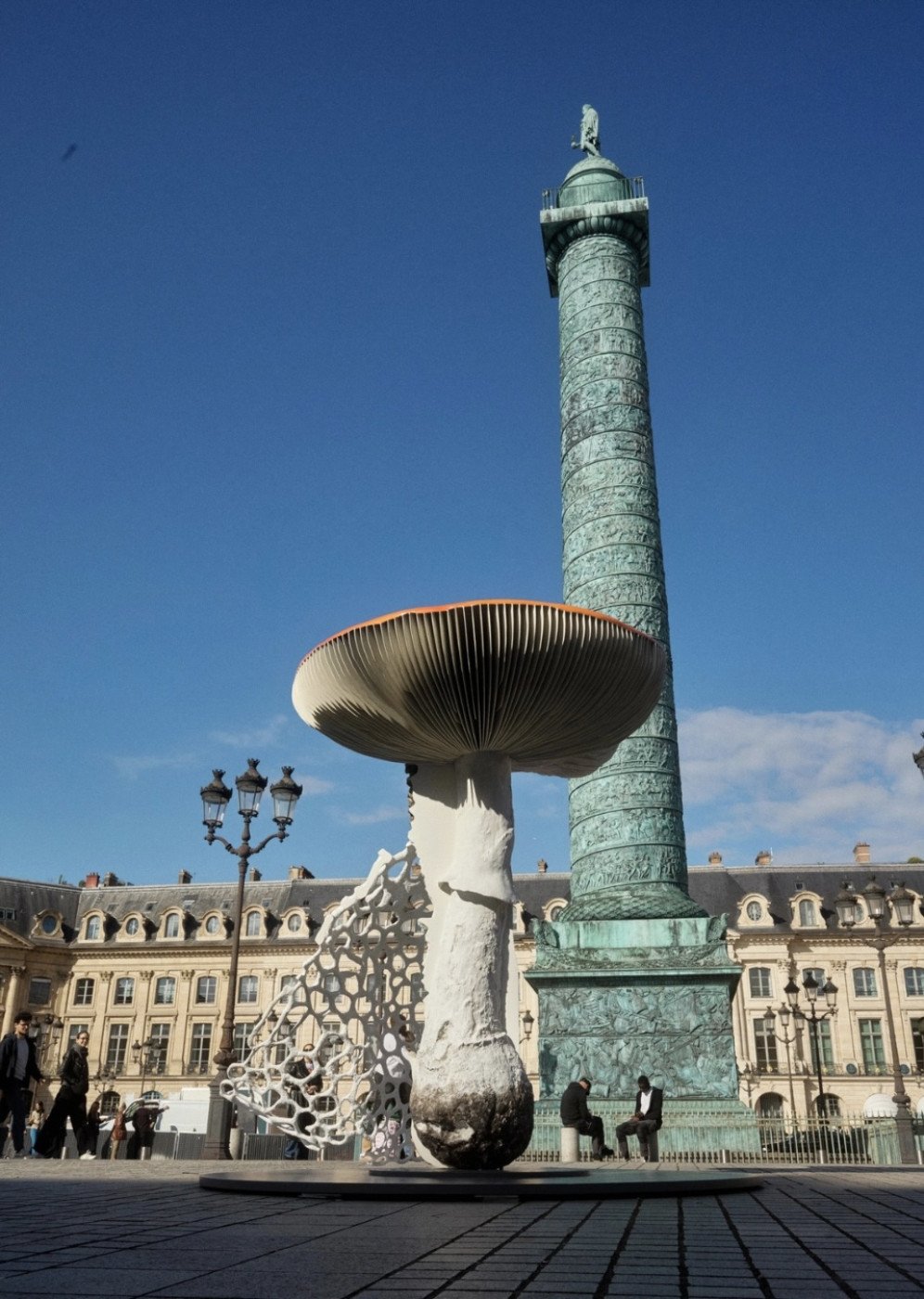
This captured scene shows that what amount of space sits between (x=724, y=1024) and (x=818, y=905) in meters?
30.0

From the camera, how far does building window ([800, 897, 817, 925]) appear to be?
1660 inches

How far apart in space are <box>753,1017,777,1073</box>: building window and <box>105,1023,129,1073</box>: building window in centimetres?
2631

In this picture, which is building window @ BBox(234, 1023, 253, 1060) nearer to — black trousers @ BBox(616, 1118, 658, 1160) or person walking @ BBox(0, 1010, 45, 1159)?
black trousers @ BBox(616, 1118, 658, 1160)

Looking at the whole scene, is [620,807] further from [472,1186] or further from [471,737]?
[472,1186]

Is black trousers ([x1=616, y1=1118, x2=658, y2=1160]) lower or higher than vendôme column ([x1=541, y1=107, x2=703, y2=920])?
lower

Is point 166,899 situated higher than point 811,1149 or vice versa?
point 166,899

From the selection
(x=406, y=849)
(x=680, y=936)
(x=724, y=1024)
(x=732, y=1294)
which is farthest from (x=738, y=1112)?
(x=732, y=1294)

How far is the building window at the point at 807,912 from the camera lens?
138 ft

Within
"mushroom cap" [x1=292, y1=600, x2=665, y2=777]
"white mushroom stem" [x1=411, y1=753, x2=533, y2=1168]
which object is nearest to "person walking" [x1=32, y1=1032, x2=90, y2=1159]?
"white mushroom stem" [x1=411, y1=753, x2=533, y2=1168]

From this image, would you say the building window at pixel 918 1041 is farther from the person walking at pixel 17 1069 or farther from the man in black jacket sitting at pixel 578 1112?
the person walking at pixel 17 1069

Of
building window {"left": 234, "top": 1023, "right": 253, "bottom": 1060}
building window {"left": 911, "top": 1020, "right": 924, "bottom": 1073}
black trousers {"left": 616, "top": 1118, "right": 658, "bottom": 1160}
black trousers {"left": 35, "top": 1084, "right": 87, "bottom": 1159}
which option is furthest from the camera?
building window {"left": 234, "top": 1023, "right": 253, "bottom": 1060}

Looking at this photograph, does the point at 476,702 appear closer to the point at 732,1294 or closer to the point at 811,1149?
the point at 732,1294

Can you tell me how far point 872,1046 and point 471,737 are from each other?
3823cm

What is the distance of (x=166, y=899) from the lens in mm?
50406
